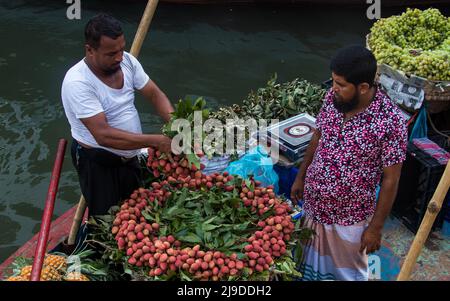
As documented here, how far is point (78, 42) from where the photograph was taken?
787cm

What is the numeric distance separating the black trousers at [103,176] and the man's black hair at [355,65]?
1.35 m

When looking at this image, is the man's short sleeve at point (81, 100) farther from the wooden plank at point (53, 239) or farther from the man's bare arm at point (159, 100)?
the wooden plank at point (53, 239)

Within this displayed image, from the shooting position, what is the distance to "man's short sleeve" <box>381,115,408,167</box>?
2.45 m

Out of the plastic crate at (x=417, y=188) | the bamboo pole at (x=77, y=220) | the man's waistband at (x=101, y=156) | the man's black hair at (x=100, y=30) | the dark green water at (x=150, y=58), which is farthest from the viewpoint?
the dark green water at (x=150, y=58)

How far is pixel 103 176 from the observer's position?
9.82 ft

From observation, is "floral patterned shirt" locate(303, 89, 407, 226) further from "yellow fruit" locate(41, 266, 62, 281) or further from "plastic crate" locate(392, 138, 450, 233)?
"yellow fruit" locate(41, 266, 62, 281)

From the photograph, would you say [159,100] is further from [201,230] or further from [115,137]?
[201,230]

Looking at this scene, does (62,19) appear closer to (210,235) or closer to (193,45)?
(193,45)

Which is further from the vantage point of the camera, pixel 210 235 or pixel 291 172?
pixel 291 172

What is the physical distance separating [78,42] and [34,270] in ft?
19.8

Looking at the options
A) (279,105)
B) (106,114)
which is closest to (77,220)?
(106,114)

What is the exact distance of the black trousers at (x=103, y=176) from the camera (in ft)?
9.65

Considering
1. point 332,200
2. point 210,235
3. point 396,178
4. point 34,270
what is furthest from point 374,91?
point 34,270

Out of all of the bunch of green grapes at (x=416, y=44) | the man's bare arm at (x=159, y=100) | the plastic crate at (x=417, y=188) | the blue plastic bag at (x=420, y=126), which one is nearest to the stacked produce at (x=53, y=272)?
the man's bare arm at (x=159, y=100)
